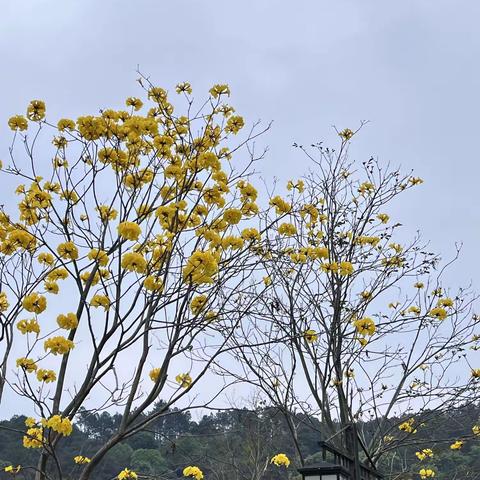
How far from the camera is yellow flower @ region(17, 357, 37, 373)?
3.51 meters

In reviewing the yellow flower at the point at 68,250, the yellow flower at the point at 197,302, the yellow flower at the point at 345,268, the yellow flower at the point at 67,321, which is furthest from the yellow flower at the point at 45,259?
the yellow flower at the point at 345,268

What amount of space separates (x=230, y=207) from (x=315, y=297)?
195 centimetres

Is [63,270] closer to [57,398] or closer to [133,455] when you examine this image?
[57,398]

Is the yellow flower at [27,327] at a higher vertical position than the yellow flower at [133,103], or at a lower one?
lower

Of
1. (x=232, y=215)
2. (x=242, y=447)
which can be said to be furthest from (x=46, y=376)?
(x=242, y=447)

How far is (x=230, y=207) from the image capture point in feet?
13.9

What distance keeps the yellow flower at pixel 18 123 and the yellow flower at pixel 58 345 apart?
1.66 m

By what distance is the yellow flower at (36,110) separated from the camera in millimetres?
4297

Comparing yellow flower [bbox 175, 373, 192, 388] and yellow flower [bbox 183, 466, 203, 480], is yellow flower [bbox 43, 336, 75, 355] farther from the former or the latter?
yellow flower [bbox 183, 466, 203, 480]

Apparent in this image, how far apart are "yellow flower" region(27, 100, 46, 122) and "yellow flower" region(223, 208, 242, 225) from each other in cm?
141

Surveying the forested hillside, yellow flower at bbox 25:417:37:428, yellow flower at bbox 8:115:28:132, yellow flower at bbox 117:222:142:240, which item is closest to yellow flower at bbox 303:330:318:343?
the forested hillside

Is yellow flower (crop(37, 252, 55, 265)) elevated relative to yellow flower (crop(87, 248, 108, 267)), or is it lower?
elevated

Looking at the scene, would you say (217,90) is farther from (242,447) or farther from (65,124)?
(242,447)

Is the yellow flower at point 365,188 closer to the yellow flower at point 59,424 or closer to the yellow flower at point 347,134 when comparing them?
the yellow flower at point 347,134
